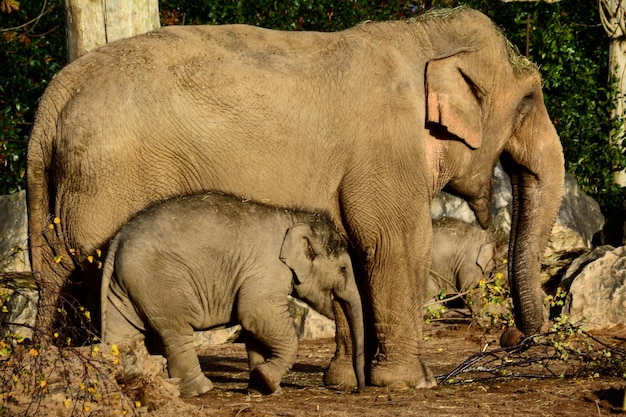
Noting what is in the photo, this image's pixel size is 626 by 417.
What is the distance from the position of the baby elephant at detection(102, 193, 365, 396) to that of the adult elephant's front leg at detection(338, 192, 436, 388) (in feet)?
1.11

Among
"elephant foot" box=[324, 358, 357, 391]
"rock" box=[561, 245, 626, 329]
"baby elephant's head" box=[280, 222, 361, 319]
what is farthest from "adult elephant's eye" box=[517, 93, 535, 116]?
"rock" box=[561, 245, 626, 329]

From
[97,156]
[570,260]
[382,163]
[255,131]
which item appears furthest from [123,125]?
[570,260]

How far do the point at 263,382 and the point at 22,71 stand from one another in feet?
22.6

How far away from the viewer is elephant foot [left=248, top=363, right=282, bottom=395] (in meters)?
8.02

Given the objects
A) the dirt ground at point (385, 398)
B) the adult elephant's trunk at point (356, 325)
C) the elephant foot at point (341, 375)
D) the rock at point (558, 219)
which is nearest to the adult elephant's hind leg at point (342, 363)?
the elephant foot at point (341, 375)

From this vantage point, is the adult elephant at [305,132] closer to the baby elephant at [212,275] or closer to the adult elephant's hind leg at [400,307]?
the adult elephant's hind leg at [400,307]

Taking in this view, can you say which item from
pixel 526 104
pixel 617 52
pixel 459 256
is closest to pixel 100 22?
pixel 526 104

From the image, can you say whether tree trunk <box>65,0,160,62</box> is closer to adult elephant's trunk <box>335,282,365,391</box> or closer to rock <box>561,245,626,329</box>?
adult elephant's trunk <box>335,282,365,391</box>

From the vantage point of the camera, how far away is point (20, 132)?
13641 mm

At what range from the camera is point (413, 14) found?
590 inches

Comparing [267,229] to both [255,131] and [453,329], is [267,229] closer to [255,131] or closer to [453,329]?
[255,131]

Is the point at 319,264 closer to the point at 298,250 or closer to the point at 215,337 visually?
the point at 298,250

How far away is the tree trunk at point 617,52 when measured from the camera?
575 inches

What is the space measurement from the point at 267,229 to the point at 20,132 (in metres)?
6.35
